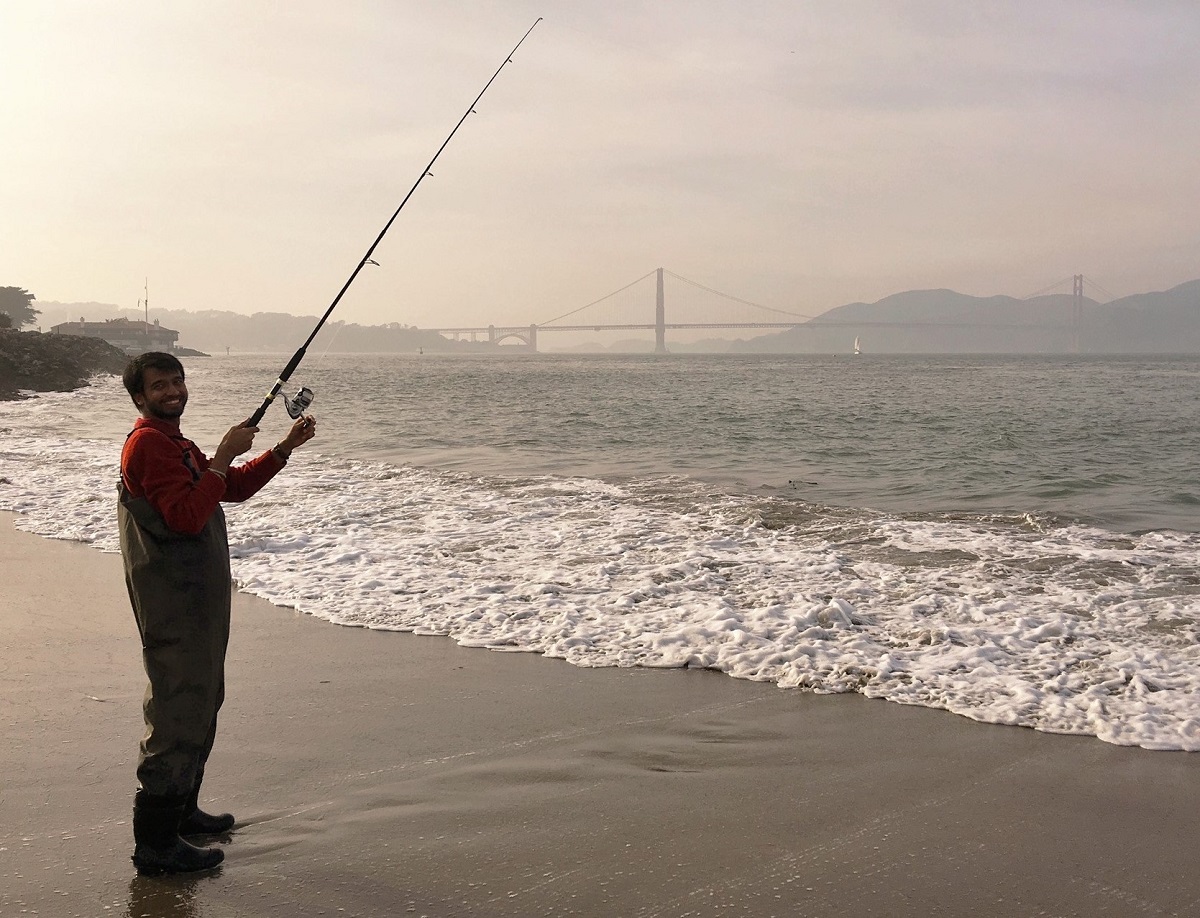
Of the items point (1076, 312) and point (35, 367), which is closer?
point (35, 367)

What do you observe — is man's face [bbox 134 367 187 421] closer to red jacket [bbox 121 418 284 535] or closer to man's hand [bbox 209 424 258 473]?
red jacket [bbox 121 418 284 535]

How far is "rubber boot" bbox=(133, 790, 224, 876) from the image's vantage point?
2.40 meters

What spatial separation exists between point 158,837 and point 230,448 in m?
0.97

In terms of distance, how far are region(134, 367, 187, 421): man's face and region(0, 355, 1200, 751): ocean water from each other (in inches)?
95.7

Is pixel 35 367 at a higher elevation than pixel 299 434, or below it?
higher

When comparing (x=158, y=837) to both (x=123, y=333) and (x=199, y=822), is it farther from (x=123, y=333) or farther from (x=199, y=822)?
(x=123, y=333)

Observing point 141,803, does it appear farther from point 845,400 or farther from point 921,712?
point 845,400

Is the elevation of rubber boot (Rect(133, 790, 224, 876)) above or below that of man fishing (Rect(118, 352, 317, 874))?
below

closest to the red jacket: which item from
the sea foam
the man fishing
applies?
the man fishing

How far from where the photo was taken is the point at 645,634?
4.78m

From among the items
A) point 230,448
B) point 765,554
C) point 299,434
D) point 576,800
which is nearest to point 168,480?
point 230,448

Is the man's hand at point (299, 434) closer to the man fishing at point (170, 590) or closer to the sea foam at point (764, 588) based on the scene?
the man fishing at point (170, 590)

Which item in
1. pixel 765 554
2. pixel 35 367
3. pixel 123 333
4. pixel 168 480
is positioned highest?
pixel 123 333

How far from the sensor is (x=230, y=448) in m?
2.41
